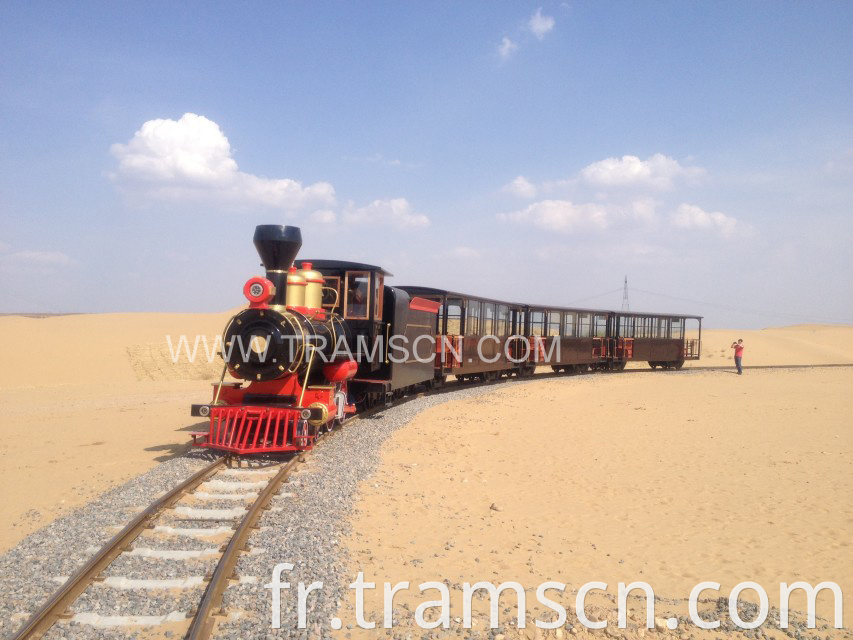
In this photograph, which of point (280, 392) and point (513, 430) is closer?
point (280, 392)

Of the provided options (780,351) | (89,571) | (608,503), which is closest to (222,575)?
(89,571)

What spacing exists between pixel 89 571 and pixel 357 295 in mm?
7611

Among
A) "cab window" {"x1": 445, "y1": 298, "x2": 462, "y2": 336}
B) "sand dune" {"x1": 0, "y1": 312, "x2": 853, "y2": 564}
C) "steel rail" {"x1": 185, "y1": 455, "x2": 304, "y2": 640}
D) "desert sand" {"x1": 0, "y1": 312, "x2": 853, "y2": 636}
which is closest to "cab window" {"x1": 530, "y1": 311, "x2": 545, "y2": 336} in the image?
"desert sand" {"x1": 0, "y1": 312, "x2": 853, "y2": 636}

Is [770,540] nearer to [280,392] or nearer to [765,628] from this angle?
[765,628]

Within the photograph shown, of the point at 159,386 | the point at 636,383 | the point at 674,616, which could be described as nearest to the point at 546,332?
the point at 636,383

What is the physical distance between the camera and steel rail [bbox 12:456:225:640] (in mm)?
3891

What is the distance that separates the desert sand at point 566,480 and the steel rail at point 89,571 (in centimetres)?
141

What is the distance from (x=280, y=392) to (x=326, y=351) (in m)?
1.04

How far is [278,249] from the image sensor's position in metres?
9.29

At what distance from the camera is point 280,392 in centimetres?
949

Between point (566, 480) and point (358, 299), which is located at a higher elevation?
point (358, 299)

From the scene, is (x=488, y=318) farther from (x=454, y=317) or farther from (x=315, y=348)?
(x=315, y=348)

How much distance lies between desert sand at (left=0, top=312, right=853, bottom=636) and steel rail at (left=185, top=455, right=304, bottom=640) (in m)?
1.01

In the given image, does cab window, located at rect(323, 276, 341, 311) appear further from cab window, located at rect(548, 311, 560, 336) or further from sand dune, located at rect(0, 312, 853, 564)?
cab window, located at rect(548, 311, 560, 336)
